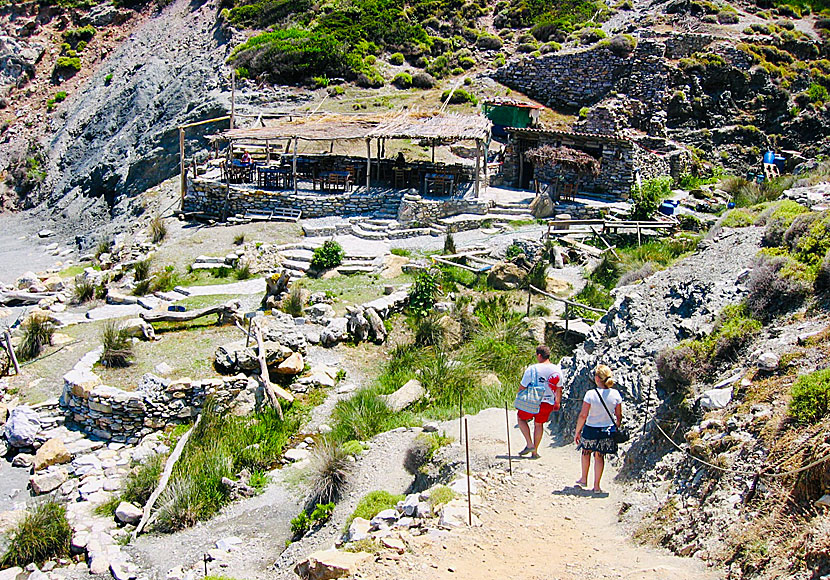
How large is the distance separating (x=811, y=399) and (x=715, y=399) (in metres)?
1.32

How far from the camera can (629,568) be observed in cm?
662

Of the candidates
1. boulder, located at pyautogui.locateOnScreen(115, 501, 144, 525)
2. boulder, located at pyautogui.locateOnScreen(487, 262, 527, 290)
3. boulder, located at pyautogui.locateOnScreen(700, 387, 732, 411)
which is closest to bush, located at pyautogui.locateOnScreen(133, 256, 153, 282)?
boulder, located at pyautogui.locateOnScreen(487, 262, 527, 290)

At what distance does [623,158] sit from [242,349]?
18.2 meters

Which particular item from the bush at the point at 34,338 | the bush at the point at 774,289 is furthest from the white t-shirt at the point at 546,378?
the bush at the point at 34,338

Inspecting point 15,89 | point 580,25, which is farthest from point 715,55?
point 15,89

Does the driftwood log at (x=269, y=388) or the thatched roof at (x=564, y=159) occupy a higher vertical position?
the thatched roof at (x=564, y=159)

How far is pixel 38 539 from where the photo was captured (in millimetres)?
10289

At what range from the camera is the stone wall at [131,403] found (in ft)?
42.6

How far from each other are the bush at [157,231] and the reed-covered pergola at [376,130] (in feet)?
14.0

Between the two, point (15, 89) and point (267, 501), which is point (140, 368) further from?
point (15, 89)

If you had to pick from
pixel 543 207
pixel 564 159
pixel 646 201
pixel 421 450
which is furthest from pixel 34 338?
pixel 564 159

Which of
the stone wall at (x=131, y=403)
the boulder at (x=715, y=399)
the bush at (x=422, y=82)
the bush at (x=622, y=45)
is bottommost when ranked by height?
→ the stone wall at (x=131, y=403)

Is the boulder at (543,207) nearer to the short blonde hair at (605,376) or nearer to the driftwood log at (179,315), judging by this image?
the driftwood log at (179,315)

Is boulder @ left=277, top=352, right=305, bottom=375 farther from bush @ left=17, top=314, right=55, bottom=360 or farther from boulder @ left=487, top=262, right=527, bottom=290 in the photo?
boulder @ left=487, top=262, right=527, bottom=290
